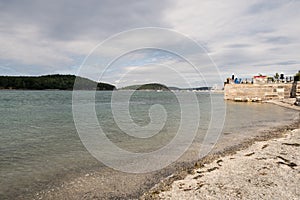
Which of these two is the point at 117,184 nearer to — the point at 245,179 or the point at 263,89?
the point at 245,179

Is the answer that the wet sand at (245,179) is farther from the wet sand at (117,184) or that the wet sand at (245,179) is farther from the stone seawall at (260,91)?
the stone seawall at (260,91)

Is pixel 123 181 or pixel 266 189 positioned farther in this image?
pixel 123 181

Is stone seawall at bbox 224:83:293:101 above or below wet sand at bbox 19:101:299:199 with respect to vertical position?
above

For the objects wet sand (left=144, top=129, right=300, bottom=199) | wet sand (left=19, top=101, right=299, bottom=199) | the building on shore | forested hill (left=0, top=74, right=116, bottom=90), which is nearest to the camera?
wet sand (left=144, top=129, right=300, bottom=199)

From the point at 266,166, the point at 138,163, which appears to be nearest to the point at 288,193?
the point at 266,166

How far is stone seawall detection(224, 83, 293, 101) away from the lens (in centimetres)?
4559

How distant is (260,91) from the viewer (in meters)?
47.8

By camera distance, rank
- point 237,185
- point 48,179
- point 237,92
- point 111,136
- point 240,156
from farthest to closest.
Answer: point 237,92 < point 111,136 < point 240,156 < point 48,179 < point 237,185

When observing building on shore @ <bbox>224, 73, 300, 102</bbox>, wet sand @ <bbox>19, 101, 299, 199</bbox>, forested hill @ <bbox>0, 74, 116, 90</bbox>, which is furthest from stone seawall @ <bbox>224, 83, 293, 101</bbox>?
forested hill @ <bbox>0, 74, 116, 90</bbox>

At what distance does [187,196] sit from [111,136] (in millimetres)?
10308

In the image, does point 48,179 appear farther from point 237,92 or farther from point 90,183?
point 237,92

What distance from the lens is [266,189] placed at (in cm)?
556

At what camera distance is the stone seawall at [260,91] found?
4559cm

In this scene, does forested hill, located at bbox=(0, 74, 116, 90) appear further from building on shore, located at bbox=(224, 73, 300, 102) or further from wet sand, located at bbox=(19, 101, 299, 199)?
wet sand, located at bbox=(19, 101, 299, 199)
